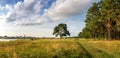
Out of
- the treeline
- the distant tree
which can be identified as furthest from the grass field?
the distant tree

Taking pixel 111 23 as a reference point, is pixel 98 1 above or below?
above

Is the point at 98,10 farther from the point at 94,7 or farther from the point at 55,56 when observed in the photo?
the point at 55,56

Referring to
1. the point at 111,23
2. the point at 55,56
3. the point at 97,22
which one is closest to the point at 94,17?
the point at 97,22

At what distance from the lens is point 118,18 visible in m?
64.9

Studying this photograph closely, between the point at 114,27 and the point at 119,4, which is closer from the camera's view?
the point at 119,4

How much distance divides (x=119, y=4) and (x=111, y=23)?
21.8ft

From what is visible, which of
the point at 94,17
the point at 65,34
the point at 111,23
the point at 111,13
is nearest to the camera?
the point at 111,13

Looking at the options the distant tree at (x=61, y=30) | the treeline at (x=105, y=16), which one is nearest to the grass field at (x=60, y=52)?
the treeline at (x=105, y=16)

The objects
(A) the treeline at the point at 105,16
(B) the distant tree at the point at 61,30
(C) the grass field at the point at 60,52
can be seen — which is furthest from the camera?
(B) the distant tree at the point at 61,30

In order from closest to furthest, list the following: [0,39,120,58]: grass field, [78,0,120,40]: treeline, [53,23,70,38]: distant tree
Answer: [0,39,120,58]: grass field
[78,0,120,40]: treeline
[53,23,70,38]: distant tree

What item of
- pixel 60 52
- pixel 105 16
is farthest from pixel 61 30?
pixel 60 52

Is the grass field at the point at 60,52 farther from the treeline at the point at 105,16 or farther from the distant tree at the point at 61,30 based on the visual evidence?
the distant tree at the point at 61,30

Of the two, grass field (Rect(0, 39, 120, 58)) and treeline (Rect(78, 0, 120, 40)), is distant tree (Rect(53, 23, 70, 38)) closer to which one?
treeline (Rect(78, 0, 120, 40))

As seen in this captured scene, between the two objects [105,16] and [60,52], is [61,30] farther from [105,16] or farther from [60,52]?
[60,52]
